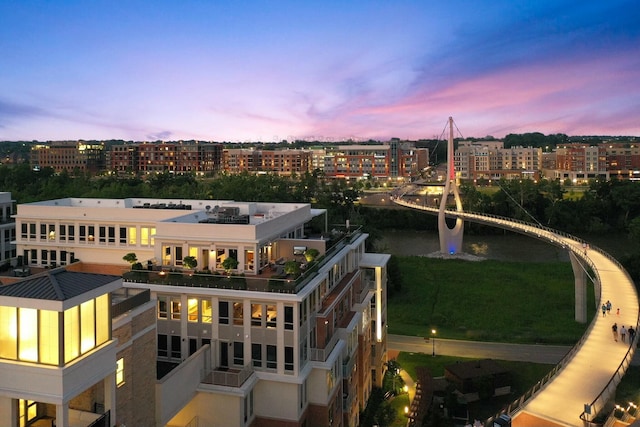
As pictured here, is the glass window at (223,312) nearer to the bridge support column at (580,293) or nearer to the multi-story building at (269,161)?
the bridge support column at (580,293)

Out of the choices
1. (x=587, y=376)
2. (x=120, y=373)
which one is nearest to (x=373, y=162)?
(x=587, y=376)

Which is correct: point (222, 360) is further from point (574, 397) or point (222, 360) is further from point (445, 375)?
point (445, 375)

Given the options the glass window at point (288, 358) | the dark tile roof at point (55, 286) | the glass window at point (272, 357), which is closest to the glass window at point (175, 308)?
Answer: the glass window at point (272, 357)

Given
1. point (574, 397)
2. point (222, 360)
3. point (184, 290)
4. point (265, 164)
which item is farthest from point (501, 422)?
point (265, 164)

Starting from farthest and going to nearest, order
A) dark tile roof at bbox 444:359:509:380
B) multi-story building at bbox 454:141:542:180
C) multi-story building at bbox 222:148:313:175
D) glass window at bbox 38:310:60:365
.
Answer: multi-story building at bbox 222:148:313:175, multi-story building at bbox 454:141:542:180, dark tile roof at bbox 444:359:509:380, glass window at bbox 38:310:60:365

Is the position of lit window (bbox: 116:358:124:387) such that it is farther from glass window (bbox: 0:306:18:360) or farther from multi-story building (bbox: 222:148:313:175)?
multi-story building (bbox: 222:148:313:175)

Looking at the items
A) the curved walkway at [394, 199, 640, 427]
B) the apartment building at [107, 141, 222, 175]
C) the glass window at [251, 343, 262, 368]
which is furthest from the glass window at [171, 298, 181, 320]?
the apartment building at [107, 141, 222, 175]
